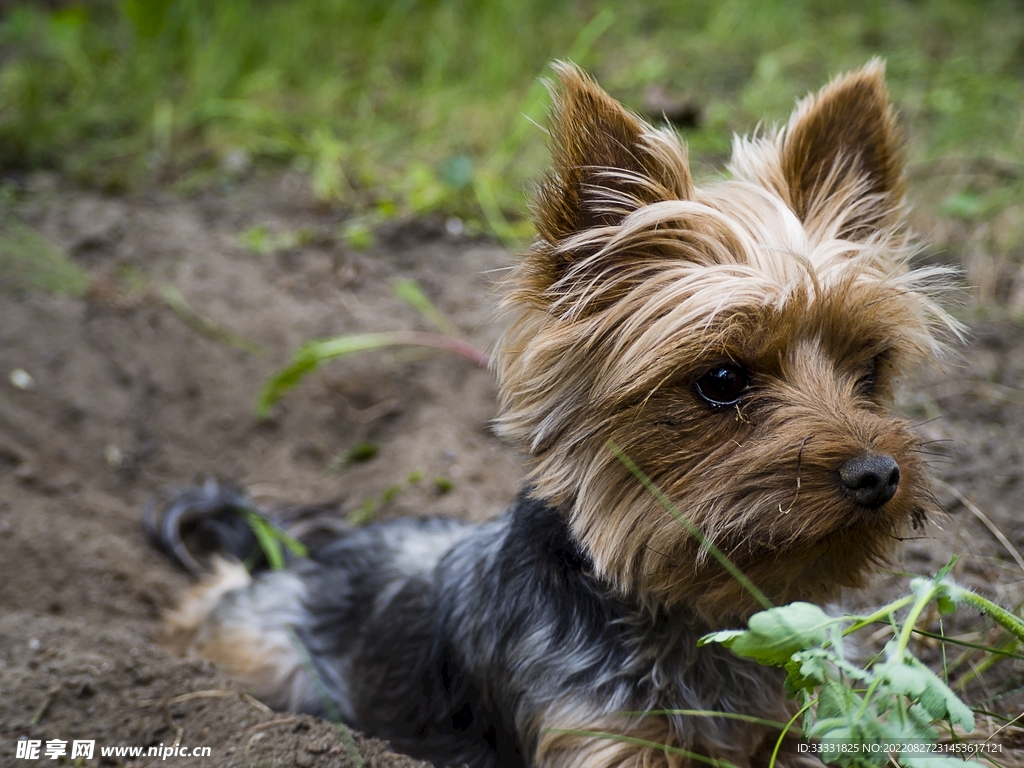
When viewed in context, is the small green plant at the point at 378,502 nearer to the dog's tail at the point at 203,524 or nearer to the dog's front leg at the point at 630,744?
the dog's tail at the point at 203,524

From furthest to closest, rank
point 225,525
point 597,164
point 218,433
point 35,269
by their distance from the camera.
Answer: point 35,269 < point 218,433 < point 225,525 < point 597,164

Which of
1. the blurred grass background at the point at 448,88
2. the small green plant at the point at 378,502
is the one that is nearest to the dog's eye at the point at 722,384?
the small green plant at the point at 378,502

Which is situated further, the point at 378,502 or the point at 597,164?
the point at 378,502

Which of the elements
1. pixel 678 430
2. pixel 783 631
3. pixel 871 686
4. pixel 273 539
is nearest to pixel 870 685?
pixel 871 686

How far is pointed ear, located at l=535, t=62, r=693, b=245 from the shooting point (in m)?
2.34

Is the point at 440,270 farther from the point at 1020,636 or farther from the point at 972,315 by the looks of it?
the point at 1020,636

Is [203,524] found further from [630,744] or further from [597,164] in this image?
[597,164]

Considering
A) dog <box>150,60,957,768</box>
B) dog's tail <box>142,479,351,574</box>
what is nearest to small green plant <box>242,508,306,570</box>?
dog's tail <box>142,479,351,574</box>

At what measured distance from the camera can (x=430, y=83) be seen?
7715 mm

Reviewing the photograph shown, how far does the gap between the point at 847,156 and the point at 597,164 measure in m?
0.92

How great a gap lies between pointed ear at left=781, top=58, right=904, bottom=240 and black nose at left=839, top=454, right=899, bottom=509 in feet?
2.99

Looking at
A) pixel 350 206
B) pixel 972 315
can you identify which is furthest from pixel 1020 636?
pixel 350 206

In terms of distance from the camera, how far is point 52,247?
5.52 m

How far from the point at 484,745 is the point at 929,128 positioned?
576 centimetres
